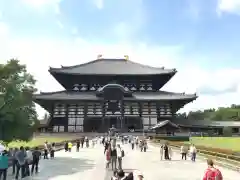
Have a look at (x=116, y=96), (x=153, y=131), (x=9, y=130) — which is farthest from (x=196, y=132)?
(x=9, y=130)

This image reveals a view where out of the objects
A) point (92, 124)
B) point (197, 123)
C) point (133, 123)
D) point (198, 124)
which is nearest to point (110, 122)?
point (92, 124)

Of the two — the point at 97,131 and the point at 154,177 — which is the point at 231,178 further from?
the point at 97,131

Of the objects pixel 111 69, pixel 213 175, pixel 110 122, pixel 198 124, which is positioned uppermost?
pixel 111 69

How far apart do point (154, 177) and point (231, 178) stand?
3.90 m

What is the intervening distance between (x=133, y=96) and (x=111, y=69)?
10652 millimetres

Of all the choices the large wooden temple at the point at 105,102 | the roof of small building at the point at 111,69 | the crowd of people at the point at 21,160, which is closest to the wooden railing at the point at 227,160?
the crowd of people at the point at 21,160

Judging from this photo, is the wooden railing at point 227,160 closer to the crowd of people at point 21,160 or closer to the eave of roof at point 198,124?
the crowd of people at point 21,160

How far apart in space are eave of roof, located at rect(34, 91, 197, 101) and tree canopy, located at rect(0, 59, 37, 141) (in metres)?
47.1

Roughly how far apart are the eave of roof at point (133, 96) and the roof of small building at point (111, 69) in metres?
4.54

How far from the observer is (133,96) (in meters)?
78.6

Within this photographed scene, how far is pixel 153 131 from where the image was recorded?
70062mm

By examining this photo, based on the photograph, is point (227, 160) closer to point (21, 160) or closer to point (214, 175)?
point (21, 160)

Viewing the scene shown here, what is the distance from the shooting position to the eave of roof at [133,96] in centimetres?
7506

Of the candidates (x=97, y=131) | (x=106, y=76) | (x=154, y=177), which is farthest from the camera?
(x=106, y=76)
